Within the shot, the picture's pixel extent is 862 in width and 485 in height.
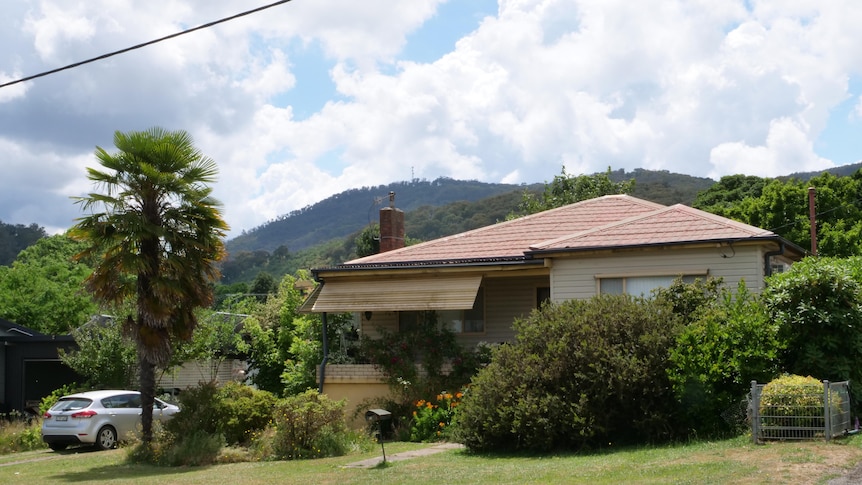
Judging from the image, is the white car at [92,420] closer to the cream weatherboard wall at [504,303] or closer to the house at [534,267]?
the house at [534,267]

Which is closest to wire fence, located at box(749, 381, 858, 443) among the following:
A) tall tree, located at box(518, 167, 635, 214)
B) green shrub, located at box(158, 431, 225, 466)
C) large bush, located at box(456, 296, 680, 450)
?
large bush, located at box(456, 296, 680, 450)

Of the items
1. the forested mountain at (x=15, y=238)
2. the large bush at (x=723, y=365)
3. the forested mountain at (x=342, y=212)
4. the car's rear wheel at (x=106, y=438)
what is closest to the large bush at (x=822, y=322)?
the large bush at (x=723, y=365)

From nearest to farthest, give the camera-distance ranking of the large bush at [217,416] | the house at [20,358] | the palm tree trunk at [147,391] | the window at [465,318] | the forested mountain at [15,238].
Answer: the large bush at [217,416]
the palm tree trunk at [147,391]
the window at [465,318]
the house at [20,358]
the forested mountain at [15,238]

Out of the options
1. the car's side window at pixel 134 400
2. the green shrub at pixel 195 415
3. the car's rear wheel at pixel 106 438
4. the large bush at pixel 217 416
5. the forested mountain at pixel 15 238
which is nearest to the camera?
the green shrub at pixel 195 415

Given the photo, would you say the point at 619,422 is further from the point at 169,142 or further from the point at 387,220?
the point at 387,220

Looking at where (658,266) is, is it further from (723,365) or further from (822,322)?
(822,322)

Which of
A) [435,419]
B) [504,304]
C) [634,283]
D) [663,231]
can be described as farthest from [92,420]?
[663,231]

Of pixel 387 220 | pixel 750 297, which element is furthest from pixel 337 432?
pixel 387 220

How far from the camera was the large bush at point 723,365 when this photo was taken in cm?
1438

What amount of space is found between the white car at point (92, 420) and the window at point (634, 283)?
10038mm

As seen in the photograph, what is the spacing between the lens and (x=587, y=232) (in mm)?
20875

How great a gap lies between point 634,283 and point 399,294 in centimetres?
572

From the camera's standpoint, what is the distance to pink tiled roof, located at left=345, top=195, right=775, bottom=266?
19.4 m

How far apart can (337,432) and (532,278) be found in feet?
24.4
